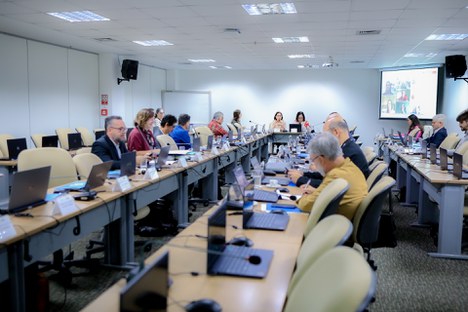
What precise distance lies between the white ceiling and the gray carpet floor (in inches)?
123

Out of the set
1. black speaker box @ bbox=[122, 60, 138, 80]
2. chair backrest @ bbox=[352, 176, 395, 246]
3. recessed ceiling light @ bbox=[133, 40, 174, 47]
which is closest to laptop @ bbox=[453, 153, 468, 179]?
chair backrest @ bbox=[352, 176, 395, 246]

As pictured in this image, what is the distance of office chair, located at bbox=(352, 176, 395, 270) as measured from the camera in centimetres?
276

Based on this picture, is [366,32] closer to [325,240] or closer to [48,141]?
[48,141]

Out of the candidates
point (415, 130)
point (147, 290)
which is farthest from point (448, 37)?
point (147, 290)

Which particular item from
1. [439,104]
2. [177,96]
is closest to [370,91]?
[439,104]

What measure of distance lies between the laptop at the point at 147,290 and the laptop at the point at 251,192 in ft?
5.10

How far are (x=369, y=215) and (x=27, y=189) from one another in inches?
85.5

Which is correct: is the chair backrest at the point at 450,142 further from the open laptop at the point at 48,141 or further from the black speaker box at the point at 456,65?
the open laptop at the point at 48,141

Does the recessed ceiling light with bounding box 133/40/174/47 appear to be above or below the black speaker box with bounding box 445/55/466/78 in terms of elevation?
above

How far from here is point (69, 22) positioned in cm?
672

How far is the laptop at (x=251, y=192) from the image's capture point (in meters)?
2.95

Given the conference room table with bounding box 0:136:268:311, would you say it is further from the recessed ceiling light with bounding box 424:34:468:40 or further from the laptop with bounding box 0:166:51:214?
the recessed ceiling light with bounding box 424:34:468:40

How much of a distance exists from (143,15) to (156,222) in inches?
125

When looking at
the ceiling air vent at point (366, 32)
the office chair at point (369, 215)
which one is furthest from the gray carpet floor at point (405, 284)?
the ceiling air vent at point (366, 32)
